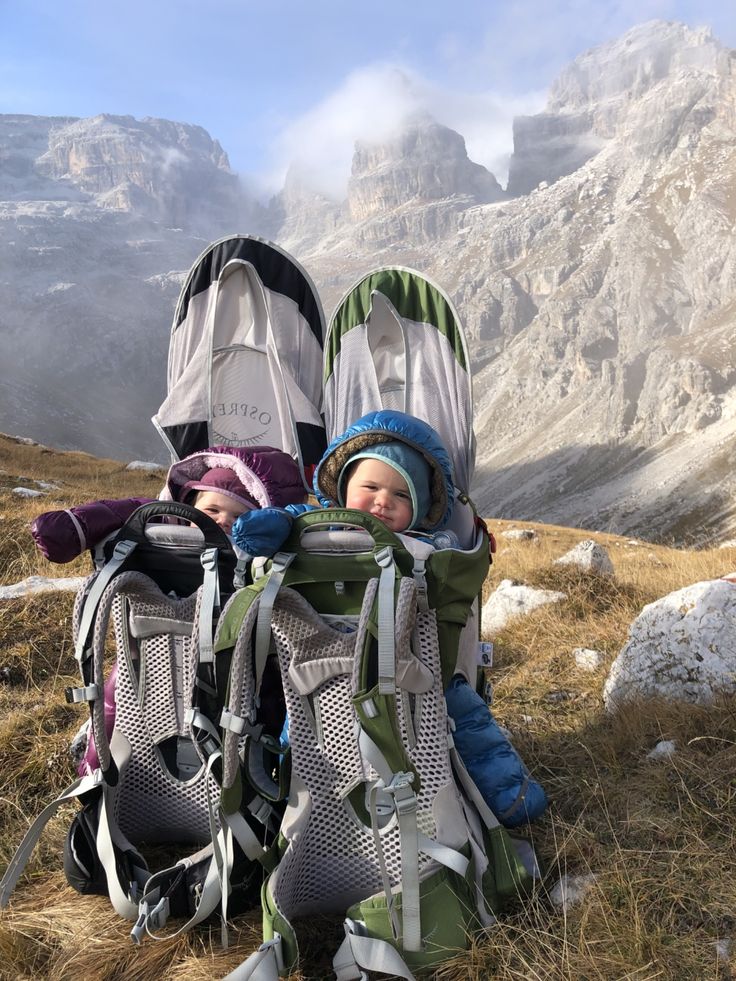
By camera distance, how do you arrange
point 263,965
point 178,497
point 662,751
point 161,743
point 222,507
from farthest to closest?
point 178,497
point 222,507
point 662,751
point 161,743
point 263,965

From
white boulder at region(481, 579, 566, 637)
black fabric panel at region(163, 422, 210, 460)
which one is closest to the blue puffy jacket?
white boulder at region(481, 579, 566, 637)

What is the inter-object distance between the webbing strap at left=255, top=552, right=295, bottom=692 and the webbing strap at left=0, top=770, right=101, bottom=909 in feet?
2.81

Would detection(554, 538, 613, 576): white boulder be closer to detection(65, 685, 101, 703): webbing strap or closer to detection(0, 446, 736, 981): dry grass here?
detection(0, 446, 736, 981): dry grass

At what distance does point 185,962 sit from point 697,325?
134 meters

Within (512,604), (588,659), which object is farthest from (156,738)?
(512,604)

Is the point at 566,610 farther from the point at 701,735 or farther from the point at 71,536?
the point at 71,536

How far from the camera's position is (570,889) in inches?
90.9

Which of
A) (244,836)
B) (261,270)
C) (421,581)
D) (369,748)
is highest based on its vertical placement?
(261,270)

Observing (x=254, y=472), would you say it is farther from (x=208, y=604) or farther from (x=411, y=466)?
(x=208, y=604)

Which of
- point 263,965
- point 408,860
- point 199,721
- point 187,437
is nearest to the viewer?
point 263,965

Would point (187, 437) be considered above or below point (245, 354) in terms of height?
below

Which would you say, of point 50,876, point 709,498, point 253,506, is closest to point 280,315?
point 253,506

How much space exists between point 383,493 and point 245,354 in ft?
8.18

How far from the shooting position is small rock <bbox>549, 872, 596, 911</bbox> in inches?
87.4
